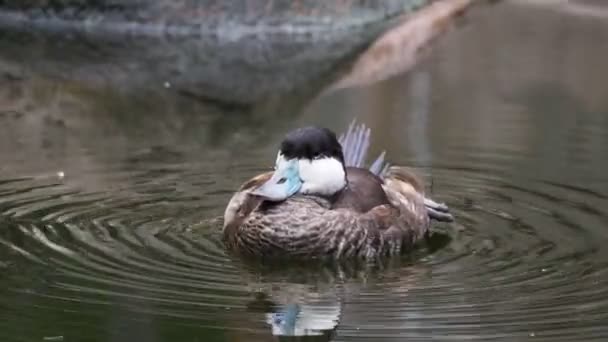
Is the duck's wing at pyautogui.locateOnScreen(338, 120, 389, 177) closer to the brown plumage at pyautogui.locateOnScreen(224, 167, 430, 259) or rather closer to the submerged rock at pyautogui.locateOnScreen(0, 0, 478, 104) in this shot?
the brown plumage at pyautogui.locateOnScreen(224, 167, 430, 259)

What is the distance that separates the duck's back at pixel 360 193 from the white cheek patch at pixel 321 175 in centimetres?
8

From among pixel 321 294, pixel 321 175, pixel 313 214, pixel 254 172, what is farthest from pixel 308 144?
pixel 254 172

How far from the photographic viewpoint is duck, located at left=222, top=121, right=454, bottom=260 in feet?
19.5

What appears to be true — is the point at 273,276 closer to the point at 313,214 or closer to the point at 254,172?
the point at 313,214

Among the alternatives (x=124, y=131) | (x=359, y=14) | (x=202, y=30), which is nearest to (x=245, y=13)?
(x=202, y=30)

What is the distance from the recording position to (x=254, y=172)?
7.58 metres

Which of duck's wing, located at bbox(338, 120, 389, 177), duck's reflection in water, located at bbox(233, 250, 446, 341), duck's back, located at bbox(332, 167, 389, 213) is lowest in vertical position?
duck's reflection in water, located at bbox(233, 250, 446, 341)

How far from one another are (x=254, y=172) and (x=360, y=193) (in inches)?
55.9

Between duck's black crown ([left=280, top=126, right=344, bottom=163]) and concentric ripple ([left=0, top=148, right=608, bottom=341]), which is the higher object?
duck's black crown ([left=280, top=126, right=344, bottom=163])

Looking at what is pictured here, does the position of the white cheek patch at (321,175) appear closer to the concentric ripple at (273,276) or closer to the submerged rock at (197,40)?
the concentric ripple at (273,276)

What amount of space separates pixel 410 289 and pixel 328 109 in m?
4.61

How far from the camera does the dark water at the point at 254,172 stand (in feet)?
16.5

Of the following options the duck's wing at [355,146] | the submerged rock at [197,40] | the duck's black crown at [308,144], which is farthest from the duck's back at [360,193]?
the submerged rock at [197,40]

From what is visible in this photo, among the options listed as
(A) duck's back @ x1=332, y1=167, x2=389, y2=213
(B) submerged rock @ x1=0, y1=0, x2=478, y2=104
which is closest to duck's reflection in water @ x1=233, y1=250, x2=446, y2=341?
(A) duck's back @ x1=332, y1=167, x2=389, y2=213
